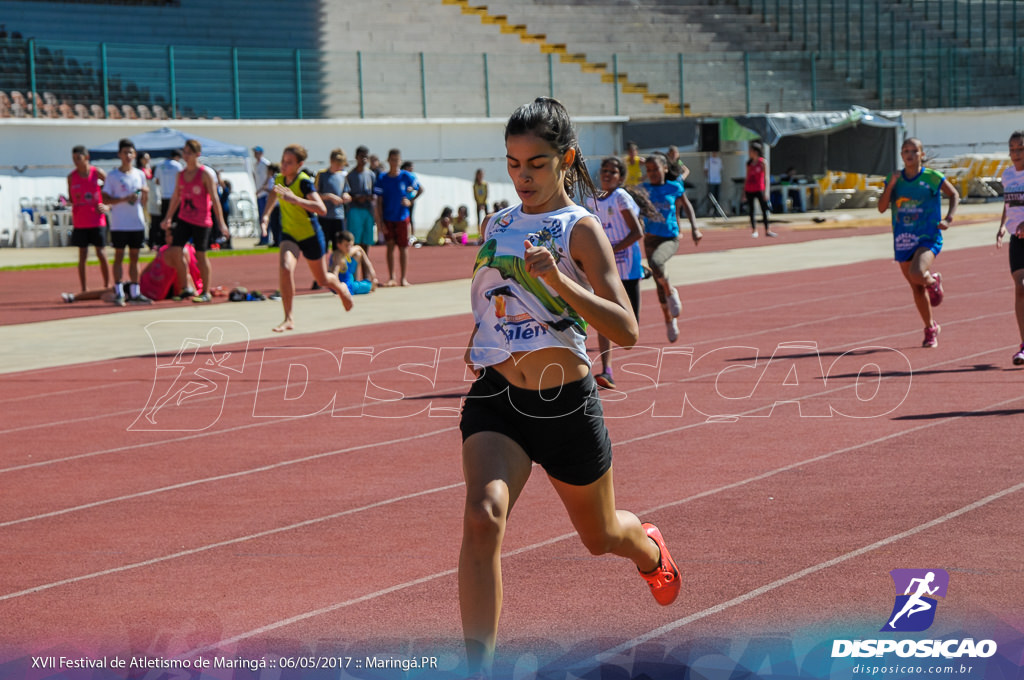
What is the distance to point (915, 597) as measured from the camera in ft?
17.5

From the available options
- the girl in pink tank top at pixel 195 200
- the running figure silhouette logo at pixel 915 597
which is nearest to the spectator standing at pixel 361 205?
the girl in pink tank top at pixel 195 200

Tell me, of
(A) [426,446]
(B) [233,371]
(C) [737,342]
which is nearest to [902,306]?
(C) [737,342]

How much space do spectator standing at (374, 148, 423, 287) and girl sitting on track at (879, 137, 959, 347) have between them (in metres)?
9.37

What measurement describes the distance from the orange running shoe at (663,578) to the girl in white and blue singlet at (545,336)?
0.36m

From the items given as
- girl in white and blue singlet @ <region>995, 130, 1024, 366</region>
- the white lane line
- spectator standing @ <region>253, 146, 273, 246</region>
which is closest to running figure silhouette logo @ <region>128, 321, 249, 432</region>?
the white lane line

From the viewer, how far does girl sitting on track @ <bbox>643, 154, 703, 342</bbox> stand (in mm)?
13734

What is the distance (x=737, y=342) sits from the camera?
13.7 metres

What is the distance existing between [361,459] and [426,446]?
0.53 m

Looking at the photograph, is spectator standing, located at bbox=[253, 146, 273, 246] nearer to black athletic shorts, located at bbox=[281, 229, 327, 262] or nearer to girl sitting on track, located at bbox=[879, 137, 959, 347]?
black athletic shorts, located at bbox=[281, 229, 327, 262]

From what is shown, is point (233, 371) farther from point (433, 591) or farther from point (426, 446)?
point (433, 591)

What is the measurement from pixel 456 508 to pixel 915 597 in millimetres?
2589

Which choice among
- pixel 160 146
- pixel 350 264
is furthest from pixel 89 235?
pixel 160 146

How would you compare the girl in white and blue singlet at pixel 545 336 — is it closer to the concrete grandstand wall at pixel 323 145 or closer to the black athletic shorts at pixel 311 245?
the black athletic shorts at pixel 311 245

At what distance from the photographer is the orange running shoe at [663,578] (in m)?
5.09
